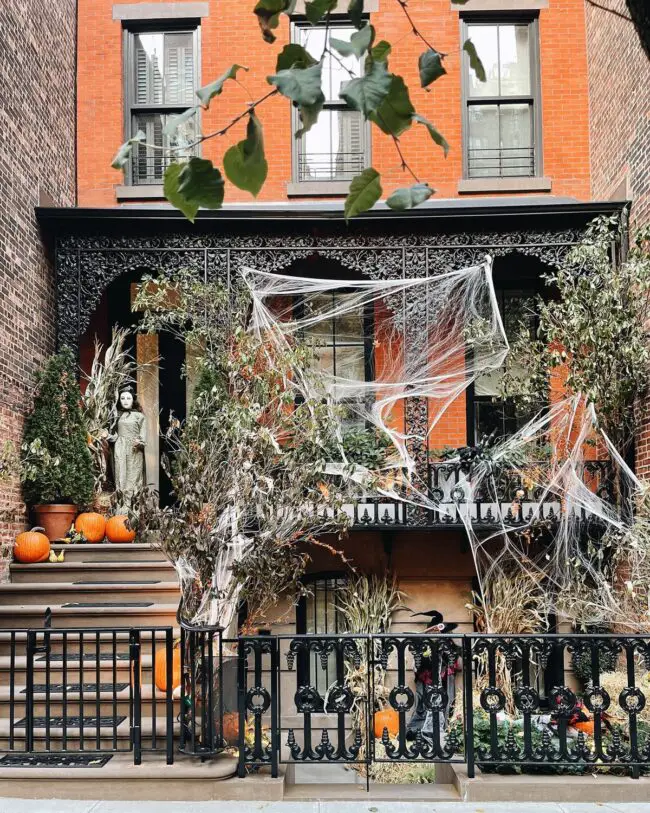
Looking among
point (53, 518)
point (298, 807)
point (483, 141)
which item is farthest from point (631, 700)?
point (483, 141)

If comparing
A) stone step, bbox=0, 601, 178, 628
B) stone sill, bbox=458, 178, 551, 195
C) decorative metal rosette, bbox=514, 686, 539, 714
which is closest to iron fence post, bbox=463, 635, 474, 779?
decorative metal rosette, bbox=514, 686, 539, 714

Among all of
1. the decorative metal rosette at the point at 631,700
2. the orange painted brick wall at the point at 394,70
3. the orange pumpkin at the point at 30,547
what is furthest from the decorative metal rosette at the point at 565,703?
the orange painted brick wall at the point at 394,70

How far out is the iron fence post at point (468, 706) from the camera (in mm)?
6109

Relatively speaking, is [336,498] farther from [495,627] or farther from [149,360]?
[149,360]

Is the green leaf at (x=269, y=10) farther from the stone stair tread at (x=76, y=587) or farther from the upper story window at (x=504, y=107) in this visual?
the upper story window at (x=504, y=107)

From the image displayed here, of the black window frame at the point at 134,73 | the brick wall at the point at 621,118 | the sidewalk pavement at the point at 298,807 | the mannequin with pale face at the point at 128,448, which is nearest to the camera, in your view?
the sidewalk pavement at the point at 298,807

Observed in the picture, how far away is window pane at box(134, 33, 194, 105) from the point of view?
40.3ft

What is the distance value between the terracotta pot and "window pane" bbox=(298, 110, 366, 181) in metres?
5.43

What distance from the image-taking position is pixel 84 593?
9102 mm

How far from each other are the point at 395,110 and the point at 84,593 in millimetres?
7545

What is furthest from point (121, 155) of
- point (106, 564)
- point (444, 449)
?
point (444, 449)

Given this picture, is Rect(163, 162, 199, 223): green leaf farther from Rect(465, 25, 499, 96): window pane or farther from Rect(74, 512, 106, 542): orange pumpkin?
Rect(465, 25, 499, 96): window pane

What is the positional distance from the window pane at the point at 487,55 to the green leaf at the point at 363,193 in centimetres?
1025

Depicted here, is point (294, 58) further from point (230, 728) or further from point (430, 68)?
point (230, 728)
